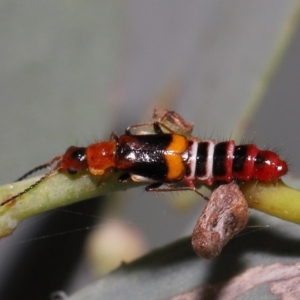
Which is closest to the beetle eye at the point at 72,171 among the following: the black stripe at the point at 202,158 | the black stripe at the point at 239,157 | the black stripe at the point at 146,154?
the black stripe at the point at 146,154

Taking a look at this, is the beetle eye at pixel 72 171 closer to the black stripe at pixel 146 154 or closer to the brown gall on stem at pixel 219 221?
the black stripe at pixel 146 154

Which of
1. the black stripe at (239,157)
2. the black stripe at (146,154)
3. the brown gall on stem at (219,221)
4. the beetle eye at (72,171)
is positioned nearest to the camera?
the brown gall on stem at (219,221)

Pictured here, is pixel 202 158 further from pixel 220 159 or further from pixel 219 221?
pixel 219 221

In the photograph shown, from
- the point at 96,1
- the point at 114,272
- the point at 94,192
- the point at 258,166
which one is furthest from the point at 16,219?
the point at 96,1

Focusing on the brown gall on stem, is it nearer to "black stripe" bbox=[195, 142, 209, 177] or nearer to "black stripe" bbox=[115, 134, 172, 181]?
"black stripe" bbox=[195, 142, 209, 177]

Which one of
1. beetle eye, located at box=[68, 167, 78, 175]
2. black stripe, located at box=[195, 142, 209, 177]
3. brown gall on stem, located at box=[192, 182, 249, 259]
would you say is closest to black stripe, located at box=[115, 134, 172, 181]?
black stripe, located at box=[195, 142, 209, 177]

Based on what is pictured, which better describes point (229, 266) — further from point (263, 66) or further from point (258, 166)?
point (263, 66)
